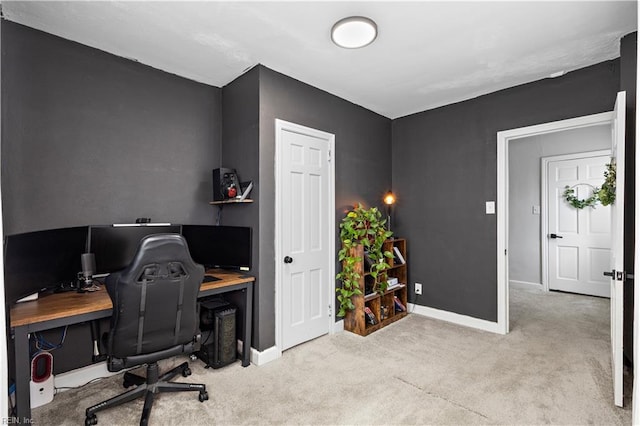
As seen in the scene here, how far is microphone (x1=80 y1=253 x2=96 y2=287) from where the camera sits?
7.27 ft

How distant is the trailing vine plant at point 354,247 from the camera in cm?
338

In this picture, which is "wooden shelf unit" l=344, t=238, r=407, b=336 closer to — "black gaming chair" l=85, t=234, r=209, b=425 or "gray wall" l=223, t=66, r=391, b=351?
"gray wall" l=223, t=66, r=391, b=351

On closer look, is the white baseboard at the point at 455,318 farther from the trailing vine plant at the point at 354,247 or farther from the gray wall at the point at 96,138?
the gray wall at the point at 96,138

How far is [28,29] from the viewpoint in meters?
2.21

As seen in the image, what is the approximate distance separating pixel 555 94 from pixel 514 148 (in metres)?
2.59

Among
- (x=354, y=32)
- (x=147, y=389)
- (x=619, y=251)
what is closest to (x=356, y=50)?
(x=354, y=32)

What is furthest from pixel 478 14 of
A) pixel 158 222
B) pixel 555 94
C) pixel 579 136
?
pixel 579 136

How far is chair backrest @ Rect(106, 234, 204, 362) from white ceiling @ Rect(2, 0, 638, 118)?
148cm

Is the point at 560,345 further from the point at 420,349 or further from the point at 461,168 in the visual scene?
the point at 461,168

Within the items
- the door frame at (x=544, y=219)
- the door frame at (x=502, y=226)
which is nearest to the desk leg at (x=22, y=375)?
the door frame at (x=502, y=226)

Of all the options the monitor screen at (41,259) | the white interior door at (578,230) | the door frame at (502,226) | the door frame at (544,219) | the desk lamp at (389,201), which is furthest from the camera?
the door frame at (544,219)

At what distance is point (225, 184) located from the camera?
2.84m

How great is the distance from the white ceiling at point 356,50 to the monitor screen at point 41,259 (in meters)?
1.39

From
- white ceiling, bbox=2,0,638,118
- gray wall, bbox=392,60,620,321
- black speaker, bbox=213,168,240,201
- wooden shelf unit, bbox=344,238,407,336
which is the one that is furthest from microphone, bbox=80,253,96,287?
gray wall, bbox=392,60,620,321
